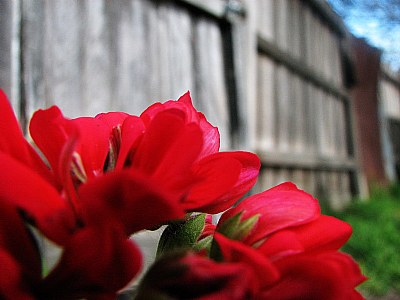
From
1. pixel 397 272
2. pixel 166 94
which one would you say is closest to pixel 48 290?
pixel 166 94

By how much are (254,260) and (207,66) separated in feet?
5.59

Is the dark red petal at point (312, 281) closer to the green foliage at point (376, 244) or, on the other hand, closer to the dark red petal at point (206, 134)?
the dark red petal at point (206, 134)

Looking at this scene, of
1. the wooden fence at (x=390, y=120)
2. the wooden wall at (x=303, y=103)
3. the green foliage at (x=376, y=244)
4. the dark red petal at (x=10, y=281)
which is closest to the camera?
the dark red petal at (x=10, y=281)

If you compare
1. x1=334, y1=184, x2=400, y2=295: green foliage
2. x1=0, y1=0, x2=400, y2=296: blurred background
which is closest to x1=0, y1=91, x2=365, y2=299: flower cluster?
x1=0, y1=0, x2=400, y2=296: blurred background

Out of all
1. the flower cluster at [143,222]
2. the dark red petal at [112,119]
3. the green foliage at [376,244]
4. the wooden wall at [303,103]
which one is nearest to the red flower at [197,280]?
the flower cluster at [143,222]

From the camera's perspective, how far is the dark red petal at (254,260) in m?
0.18

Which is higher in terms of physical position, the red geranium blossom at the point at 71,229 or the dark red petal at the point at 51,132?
the dark red petal at the point at 51,132

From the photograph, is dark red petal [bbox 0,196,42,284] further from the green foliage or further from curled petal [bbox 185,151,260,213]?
the green foliage

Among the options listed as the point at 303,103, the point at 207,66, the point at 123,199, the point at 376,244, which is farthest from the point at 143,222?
the point at 303,103

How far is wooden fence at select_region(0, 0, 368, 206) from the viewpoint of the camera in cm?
113

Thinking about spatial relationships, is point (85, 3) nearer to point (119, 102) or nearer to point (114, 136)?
point (119, 102)

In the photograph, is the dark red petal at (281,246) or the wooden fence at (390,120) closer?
the dark red petal at (281,246)

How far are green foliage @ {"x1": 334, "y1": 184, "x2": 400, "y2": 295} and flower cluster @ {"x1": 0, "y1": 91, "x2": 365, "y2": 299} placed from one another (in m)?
1.86

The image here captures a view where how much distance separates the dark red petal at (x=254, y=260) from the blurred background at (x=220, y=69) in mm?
931
